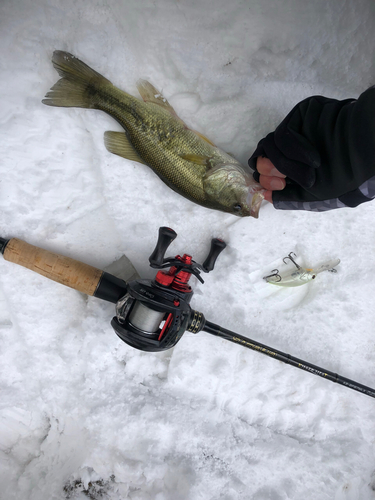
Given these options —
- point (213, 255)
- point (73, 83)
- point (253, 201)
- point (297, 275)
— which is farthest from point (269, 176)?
point (73, 83)

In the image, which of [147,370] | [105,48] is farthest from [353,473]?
[105,48]

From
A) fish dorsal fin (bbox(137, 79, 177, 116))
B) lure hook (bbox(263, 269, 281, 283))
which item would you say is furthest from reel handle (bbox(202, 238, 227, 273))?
fish dorsal fin (bbox(137, 79, 177, 116))

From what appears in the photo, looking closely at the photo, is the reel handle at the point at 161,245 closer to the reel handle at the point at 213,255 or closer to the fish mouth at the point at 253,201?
the reel handle at the point at 213,255

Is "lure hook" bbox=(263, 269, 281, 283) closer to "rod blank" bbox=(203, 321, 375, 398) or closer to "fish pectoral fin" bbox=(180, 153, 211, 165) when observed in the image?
"rod blank" bbox=(203, 321, 375, 398)

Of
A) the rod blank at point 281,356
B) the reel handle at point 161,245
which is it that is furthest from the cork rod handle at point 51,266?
the rod blank at point 281,356

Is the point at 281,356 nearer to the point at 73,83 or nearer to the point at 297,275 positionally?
the point at 297,275
